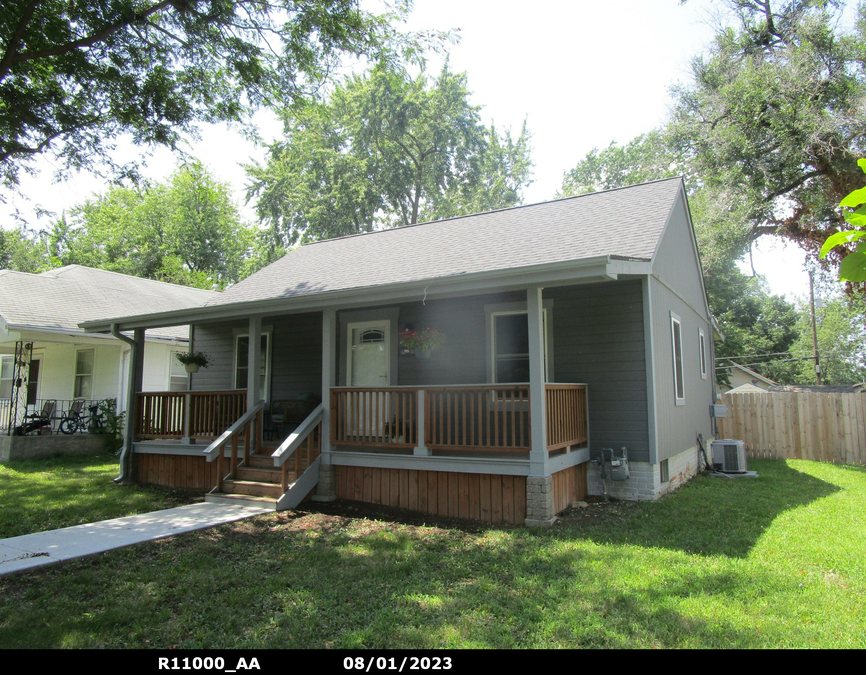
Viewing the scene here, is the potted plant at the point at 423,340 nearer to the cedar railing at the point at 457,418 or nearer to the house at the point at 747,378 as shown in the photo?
the cedar railing at the point at 457,418

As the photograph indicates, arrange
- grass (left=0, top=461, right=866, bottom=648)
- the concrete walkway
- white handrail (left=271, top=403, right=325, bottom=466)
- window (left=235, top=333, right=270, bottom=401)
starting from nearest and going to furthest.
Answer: grass (left=0, top=461, right=866, bottom=648) → the concrete walkway → white handrail (left=271, top=403, right=325, bottom=466) → window (left=235, top=333, right=270, bottom=401)

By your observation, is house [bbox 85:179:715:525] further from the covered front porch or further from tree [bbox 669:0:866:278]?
tree [bbox 669:0:866:278]

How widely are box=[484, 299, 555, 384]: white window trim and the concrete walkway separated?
12.8ft

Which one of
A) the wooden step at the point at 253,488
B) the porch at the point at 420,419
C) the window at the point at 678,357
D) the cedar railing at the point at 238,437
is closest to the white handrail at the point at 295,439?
the porch at the point at 420,419

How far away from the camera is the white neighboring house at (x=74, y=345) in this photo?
13.1 metres

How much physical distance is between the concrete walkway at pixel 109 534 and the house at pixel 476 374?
681 millimetres

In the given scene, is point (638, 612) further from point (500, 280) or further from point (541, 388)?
point (500, 280)

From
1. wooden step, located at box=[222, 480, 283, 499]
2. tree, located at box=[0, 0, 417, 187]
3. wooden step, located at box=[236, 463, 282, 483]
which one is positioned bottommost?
wooden step, located at box=[222, 480, 283, 499]

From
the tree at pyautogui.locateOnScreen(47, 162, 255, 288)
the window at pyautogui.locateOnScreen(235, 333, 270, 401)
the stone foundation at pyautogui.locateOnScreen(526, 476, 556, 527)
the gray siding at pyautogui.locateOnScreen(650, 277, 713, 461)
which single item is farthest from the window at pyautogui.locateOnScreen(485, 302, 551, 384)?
the tree at pyautogui.locateOnScreen(47, 162, 255, 288)

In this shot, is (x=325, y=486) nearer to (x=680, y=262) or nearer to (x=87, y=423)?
(x=680, y=262)

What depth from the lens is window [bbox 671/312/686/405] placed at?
9.41 meters

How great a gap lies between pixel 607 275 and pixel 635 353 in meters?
2.22

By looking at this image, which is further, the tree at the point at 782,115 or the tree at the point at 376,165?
the tree at the point at 376,165
